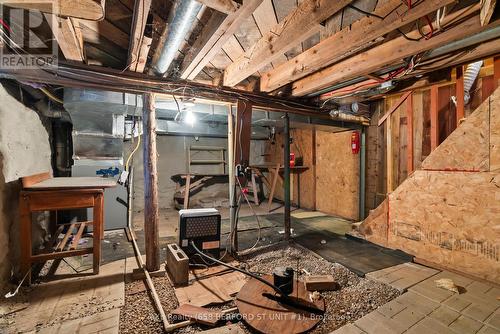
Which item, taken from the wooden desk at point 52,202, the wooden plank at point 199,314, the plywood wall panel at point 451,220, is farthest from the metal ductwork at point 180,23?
the plywood wall panel at point 451,220

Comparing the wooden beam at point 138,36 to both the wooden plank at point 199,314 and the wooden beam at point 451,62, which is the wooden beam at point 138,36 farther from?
the wooden beam at point 451,62

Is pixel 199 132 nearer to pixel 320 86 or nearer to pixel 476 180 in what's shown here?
pixel 320 86

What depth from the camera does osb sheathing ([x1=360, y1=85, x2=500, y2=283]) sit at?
214 cm

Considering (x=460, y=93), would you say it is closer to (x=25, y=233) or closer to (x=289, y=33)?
(x=289, y=33)

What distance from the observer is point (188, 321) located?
5.32 feet

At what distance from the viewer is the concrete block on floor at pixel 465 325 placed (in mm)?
1536

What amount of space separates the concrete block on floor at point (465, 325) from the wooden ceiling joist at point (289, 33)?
7.51 feet

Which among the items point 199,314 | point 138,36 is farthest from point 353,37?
point 199,314

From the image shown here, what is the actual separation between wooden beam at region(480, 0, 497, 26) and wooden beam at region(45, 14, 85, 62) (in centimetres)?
263

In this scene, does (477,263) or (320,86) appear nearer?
(477,263)

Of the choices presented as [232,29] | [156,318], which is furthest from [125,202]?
[232,29]

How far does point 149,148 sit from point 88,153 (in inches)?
61.0

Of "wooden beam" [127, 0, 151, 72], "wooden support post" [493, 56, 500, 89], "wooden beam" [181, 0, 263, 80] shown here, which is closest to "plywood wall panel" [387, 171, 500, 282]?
"wooden support post" [493, 56, 500, 89]

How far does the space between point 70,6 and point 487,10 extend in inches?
94.5
